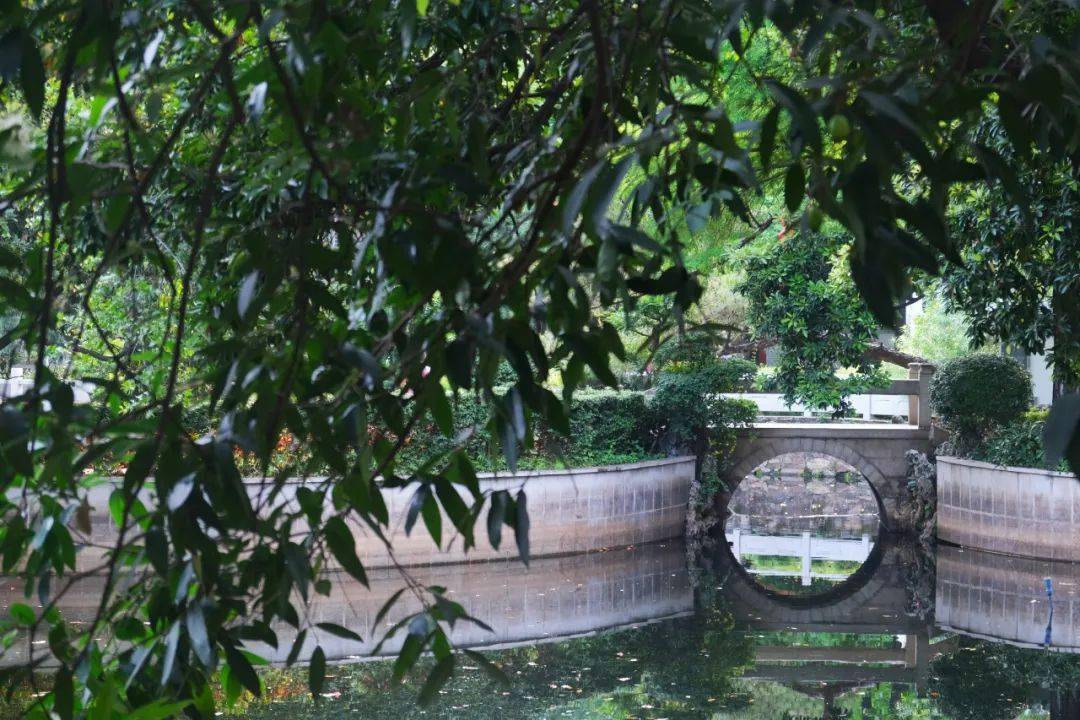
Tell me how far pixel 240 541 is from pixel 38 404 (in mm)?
270

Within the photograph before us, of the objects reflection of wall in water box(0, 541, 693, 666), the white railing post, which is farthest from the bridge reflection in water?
the white railing post

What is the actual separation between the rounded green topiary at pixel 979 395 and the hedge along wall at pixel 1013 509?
19.8 inches

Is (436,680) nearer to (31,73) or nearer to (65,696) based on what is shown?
(65,696)

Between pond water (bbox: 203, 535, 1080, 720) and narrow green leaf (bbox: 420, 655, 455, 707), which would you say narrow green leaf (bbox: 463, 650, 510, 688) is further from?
pond water (bbox: 203, 535, 1080, 720)

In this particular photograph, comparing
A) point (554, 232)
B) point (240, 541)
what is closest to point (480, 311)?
point (554, 232)

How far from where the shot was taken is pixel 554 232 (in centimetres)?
130

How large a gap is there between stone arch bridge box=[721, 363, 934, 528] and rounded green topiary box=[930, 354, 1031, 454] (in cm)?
108

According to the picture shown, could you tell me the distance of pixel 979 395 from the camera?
14.2 metres

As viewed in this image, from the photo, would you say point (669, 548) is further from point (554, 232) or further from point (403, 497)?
point (554, 232)

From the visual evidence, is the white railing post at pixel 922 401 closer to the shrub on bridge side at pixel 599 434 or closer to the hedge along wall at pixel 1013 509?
the hedge along wall at pixel 1013 509

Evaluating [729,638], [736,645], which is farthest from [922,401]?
[736,645]

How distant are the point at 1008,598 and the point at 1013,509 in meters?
2.06

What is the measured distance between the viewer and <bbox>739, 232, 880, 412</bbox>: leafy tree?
12391 millimetres

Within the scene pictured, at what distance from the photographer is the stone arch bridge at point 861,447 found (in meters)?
15.7
